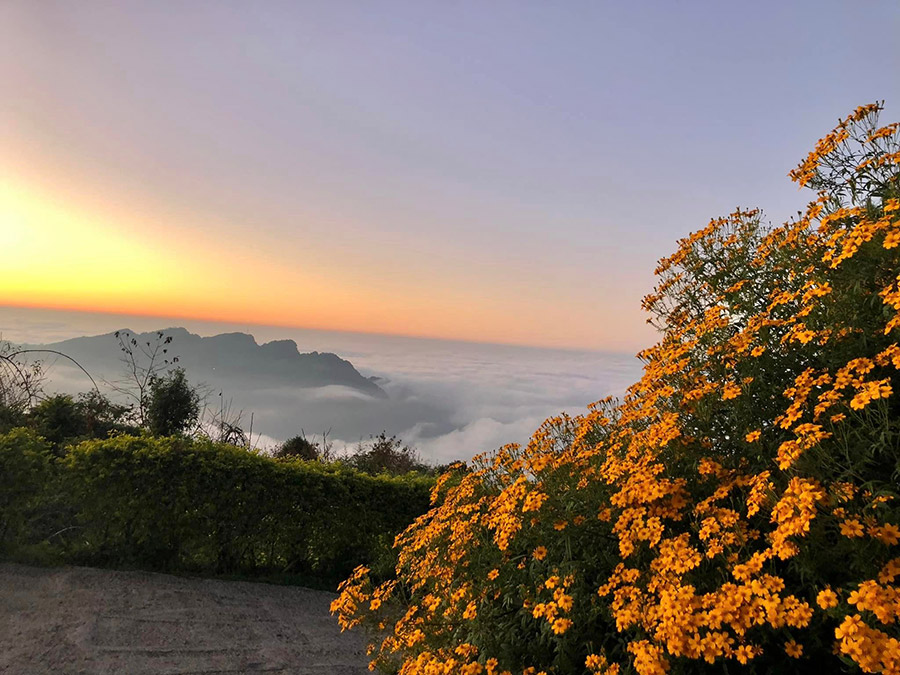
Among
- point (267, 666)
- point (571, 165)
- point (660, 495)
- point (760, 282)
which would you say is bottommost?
point (267, 666)

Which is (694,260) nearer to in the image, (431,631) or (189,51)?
(431,631)

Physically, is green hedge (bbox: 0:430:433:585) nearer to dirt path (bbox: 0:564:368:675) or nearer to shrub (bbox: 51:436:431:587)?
shrub (bbox: 51:436:431:587)

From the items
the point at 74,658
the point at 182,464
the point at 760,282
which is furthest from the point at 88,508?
the point at 760,282

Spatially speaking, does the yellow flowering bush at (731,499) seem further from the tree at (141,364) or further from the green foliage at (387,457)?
the tree at (141,364)

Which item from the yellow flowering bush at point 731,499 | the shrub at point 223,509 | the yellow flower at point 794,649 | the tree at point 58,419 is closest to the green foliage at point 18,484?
the shrub at point 223,509

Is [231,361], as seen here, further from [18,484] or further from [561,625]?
[561,625]

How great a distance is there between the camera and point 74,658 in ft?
14.1

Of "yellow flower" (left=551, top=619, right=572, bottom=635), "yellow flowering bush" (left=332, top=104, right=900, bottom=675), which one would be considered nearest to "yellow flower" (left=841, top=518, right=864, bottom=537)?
"yellow flowering bush" (left=332, top=104, right=900, bottom=675)

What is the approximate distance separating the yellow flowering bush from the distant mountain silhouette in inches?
363

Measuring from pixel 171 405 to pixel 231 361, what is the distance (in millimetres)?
18642

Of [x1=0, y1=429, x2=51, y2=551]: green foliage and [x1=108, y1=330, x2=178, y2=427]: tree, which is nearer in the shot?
[x1=0, y1=429, x2=51, y2=551]: green foliage

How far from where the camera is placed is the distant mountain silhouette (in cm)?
1113

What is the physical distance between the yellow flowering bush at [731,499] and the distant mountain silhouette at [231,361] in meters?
9.23

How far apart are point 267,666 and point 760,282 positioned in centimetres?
459
